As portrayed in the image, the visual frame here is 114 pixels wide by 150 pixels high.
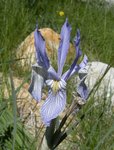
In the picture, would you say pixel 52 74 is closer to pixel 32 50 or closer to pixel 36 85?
pixel 36 85

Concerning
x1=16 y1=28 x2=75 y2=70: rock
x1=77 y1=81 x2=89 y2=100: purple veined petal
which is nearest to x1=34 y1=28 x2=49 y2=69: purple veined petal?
x1=77 y1=81 x2=89 y2=100: purple veined petal

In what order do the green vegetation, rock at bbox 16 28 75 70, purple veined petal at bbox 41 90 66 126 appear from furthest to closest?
1. rock at bbox 16 28 75 70
2. the green vegetation
3. purple veined petal at bbox 41 90 66 126

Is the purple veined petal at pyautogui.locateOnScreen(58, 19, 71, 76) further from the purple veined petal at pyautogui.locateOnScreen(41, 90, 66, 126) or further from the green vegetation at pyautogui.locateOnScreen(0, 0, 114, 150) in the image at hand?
the green vegetation at pyautogui.locateOnScreen(0, 0, 114, 150)

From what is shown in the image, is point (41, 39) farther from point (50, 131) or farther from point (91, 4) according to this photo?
point (91, 4)

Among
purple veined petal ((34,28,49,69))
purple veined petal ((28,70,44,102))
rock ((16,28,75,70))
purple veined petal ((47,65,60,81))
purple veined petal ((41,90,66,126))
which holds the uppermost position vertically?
purple veined petal ((34,28,49,69))

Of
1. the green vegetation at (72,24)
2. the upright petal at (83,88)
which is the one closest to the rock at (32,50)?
the green vegetation at (72,24)

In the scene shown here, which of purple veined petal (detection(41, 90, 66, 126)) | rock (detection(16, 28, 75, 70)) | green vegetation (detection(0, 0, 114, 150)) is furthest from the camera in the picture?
rock (detection(16, 28, 75, 70))

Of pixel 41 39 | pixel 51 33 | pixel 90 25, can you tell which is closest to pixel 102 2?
pixel 90 25

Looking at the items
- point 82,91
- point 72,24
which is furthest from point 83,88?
point 72,24

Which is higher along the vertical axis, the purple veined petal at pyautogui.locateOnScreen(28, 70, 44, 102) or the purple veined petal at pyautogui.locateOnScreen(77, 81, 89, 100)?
the purple veined petal at pyautogui.locateOnScreen(28, 70, 44, 102)
